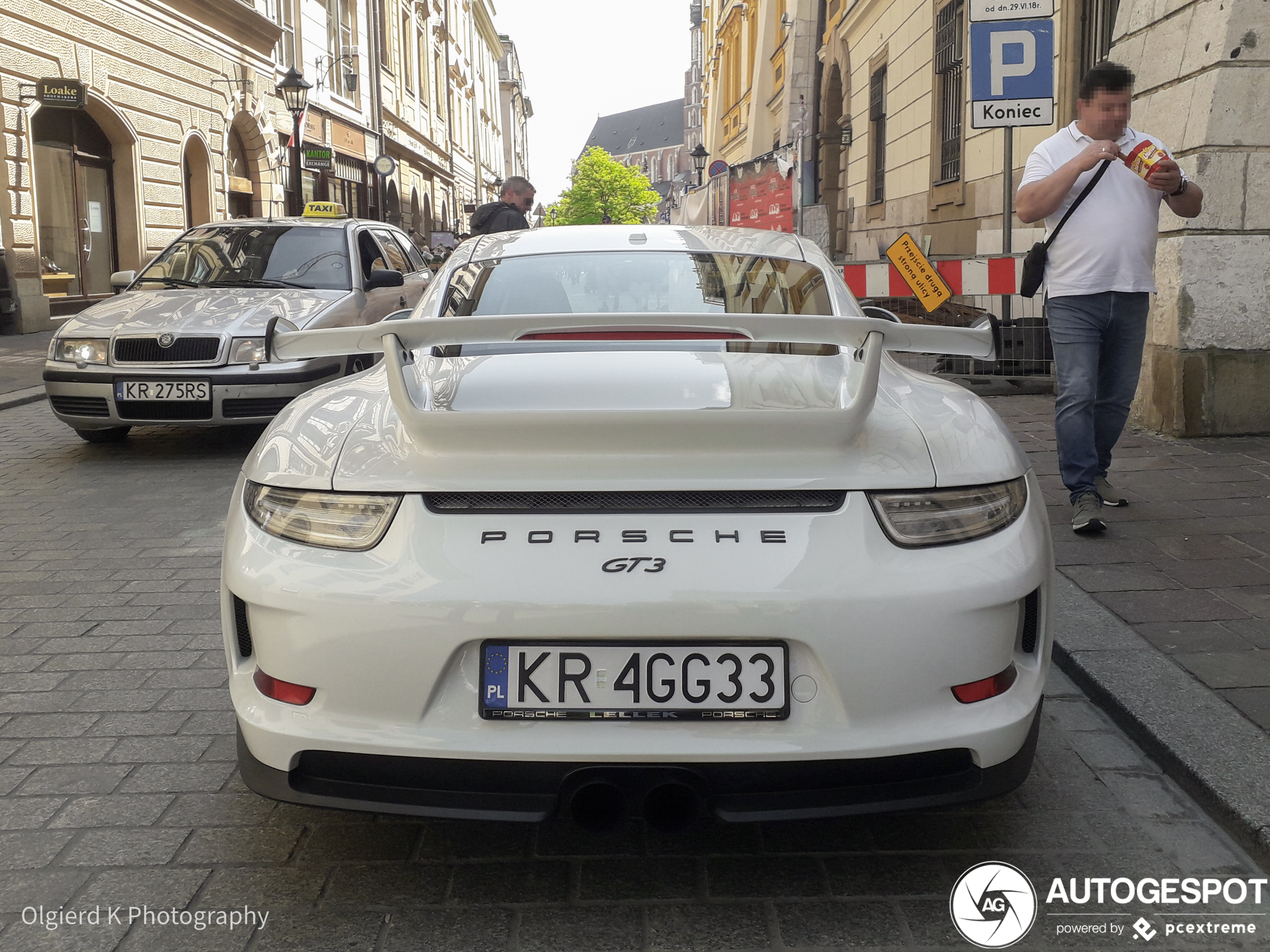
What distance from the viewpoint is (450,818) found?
2266 mm

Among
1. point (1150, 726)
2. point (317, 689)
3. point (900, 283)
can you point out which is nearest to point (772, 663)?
point (317, 689)

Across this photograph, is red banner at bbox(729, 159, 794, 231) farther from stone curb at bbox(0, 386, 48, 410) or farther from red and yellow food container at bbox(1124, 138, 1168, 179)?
red and yellow food container at bbox(1124, 138, 1168, 179)

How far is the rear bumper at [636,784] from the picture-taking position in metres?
2.21

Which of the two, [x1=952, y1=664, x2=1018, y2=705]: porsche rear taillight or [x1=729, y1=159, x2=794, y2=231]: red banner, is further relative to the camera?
[x1=729, y1=159, x2=794, y2=231]: red banner

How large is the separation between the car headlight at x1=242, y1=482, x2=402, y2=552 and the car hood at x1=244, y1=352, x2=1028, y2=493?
2 cm

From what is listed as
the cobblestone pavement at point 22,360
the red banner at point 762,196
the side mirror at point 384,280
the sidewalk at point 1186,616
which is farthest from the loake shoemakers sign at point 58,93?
the sidewalk at point 1186,616

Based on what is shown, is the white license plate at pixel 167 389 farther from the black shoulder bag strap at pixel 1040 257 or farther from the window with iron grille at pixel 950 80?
the window with iron grille at pixel 950 80

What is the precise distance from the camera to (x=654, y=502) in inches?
88.7

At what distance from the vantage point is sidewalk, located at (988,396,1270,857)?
2945 mm

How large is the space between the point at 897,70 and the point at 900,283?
1008 cm

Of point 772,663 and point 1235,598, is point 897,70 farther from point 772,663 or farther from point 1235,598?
point 772,663

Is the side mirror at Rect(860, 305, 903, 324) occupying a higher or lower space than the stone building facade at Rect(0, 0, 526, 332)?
lower

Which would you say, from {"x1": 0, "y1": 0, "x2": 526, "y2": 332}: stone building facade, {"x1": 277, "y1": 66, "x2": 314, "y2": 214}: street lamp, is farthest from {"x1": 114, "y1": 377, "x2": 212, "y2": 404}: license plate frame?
{"x1": 277, "y1": 66, "x2": 314, "y2": 214}: street lamp

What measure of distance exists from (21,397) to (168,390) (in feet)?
12.6
